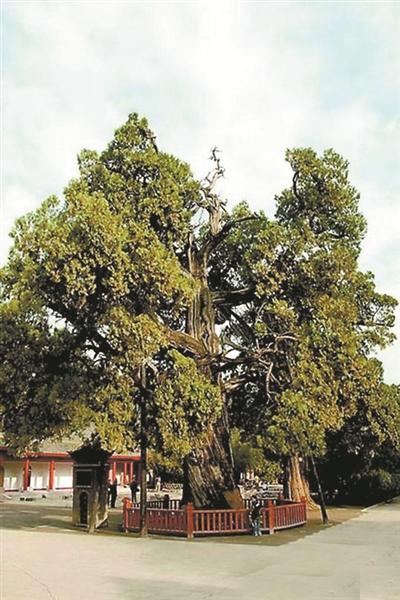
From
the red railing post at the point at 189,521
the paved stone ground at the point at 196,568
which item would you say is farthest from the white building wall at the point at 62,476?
the red railing post at the point at 189,521

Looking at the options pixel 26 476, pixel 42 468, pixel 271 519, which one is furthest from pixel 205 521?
pixel 42 468

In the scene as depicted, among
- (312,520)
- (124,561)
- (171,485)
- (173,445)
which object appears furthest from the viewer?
(171,485)

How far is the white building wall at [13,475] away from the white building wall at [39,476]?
1.23m

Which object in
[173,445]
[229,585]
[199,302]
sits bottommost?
[229,585]

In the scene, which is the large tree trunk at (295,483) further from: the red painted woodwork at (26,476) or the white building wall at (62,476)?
the white building wall at (62,476)

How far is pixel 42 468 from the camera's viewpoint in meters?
48.2

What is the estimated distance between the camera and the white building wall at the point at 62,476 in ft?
160

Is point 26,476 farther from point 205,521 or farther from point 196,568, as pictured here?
point 196,568

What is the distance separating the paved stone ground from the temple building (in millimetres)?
28569

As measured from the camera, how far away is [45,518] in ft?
78.3

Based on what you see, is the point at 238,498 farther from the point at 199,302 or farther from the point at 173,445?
the point at 199,302

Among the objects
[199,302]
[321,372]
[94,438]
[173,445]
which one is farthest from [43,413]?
[321,372]

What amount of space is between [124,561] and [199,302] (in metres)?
9.58

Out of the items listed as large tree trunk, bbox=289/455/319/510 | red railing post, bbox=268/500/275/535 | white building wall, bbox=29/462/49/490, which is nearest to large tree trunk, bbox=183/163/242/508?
red railing post, bbox=268/500/275/535
